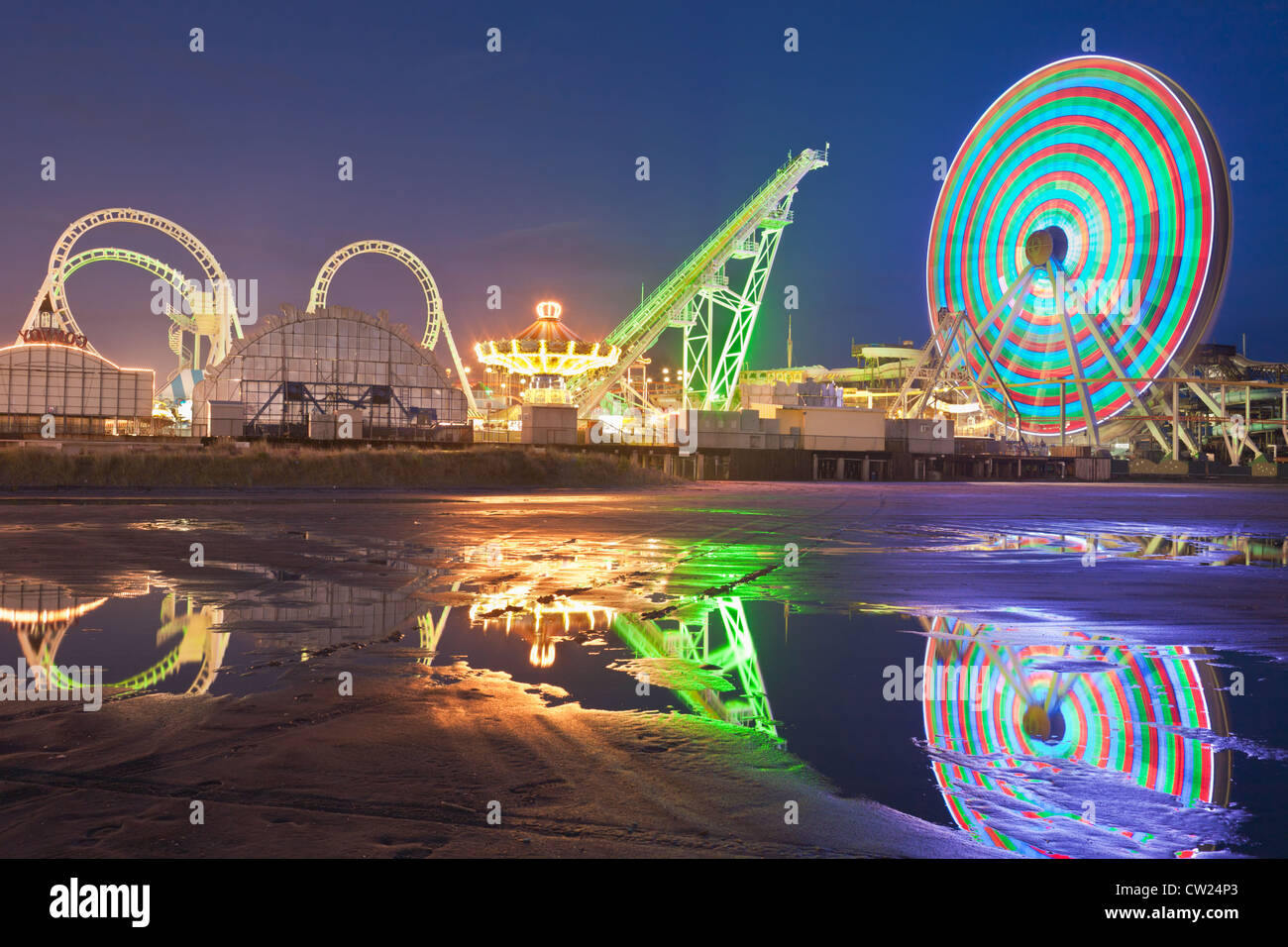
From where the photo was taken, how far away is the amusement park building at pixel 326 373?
229ft

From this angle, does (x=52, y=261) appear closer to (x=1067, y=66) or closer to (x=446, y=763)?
(x=1067, y=66)

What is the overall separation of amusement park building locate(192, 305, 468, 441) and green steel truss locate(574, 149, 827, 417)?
12866mm

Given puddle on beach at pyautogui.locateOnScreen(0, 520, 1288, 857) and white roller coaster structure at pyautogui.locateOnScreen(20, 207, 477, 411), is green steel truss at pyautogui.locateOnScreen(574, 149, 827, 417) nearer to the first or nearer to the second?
white roller coaster structure at pyautogui.locateOnScreen(20, 207, 477, 411)

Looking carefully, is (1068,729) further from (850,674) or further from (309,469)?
(309,469)

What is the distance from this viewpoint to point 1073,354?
71.0 metres

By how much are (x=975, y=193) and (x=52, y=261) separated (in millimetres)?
72727

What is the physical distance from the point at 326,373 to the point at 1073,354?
54.1 metres

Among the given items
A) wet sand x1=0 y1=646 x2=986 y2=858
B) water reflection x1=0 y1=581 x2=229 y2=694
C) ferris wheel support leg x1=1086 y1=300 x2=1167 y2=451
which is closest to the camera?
wet sand x1=0 y1=646 x2=986 y2=858

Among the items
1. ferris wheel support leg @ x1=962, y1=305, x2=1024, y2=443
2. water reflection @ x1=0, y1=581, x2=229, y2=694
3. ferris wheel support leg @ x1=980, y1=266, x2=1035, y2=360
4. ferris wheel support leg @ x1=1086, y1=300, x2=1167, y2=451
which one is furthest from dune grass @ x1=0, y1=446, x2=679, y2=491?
ferris wheel support leg @ x1=1086, y1=300, x2=1167, y2=451

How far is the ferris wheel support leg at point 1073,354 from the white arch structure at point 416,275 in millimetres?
45416

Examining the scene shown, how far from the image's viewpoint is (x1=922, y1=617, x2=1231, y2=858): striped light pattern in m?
4.29

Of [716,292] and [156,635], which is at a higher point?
[716,292]

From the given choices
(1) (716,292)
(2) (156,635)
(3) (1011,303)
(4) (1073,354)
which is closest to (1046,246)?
(3) (1011,303)

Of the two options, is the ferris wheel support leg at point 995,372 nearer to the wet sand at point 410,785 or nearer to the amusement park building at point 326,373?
the amusement park building at point 326,373
